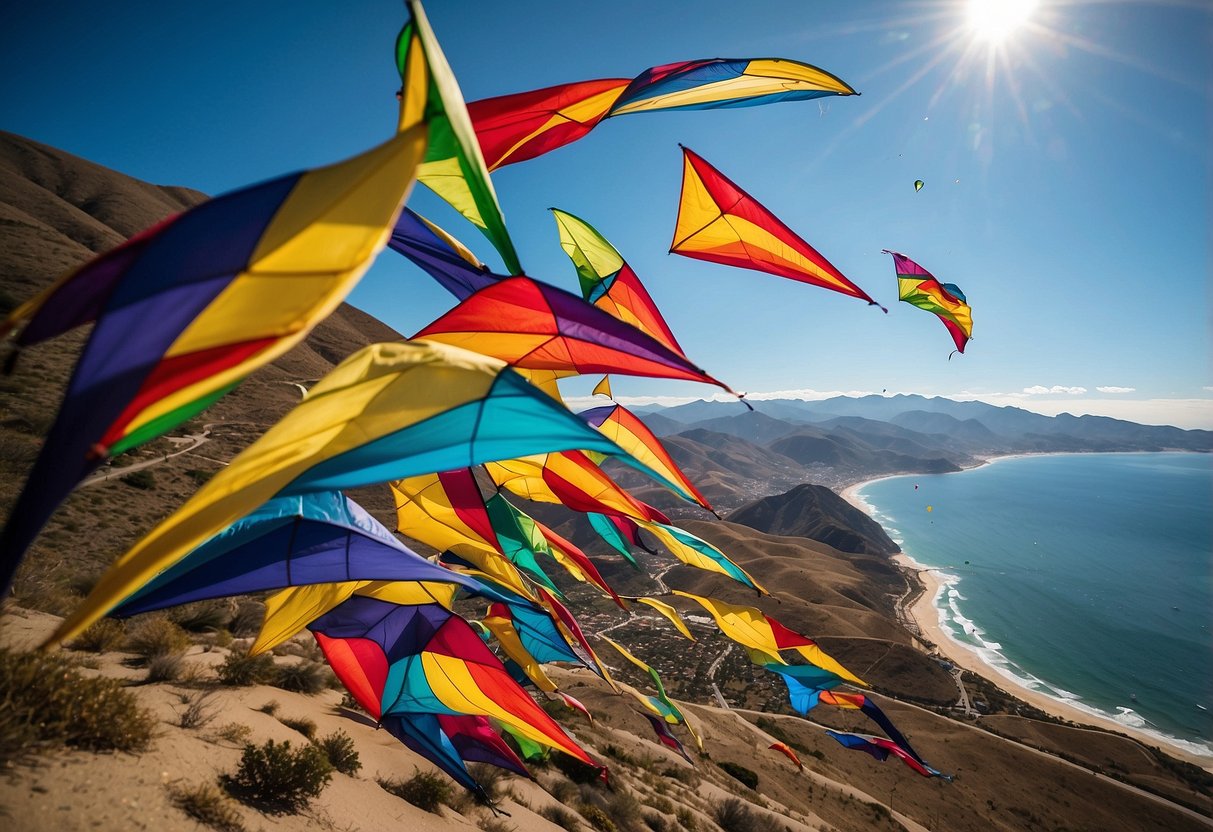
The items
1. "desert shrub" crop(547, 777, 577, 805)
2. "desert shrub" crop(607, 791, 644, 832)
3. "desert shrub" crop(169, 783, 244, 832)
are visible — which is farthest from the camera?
"desert shrub" crop(547, 777, 577, 805)

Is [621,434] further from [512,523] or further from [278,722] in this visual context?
[278,722]

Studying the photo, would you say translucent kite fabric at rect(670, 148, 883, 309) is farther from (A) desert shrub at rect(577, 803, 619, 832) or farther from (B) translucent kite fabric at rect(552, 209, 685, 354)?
(A) desert shrub at rect(577, 803, 619, 832)

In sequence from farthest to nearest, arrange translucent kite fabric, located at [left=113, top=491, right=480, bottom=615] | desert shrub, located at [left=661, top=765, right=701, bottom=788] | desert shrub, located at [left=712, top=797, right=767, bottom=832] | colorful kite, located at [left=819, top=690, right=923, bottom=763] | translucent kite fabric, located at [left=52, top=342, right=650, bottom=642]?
desert shrub, located at [left=661, top=765, right=701, bottom=788] < desert shrub, located at [left=712, top=797, right=767, bottom=832] < colorful kite, located at [left=819, top=690, right=923, bottom=763] < translucent kite fabric, located at [left=113, top=491, right=480, bottom=615] < translucent kite fabric, located at [left=52, top=342, right=650, bottom=642]

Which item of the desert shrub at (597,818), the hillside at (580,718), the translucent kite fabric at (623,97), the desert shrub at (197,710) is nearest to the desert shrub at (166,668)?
the hillside at (580,718)

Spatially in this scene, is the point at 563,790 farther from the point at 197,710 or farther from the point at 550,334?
the point at 550,334

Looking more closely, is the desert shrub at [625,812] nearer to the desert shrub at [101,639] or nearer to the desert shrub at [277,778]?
the desert shrub at [277,778]

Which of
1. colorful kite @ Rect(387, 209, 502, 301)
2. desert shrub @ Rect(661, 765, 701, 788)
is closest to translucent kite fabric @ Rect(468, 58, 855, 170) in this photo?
colorful kite @ Rect(387, 209, 502, 301)

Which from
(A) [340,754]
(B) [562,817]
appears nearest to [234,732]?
(A) [340,754]
